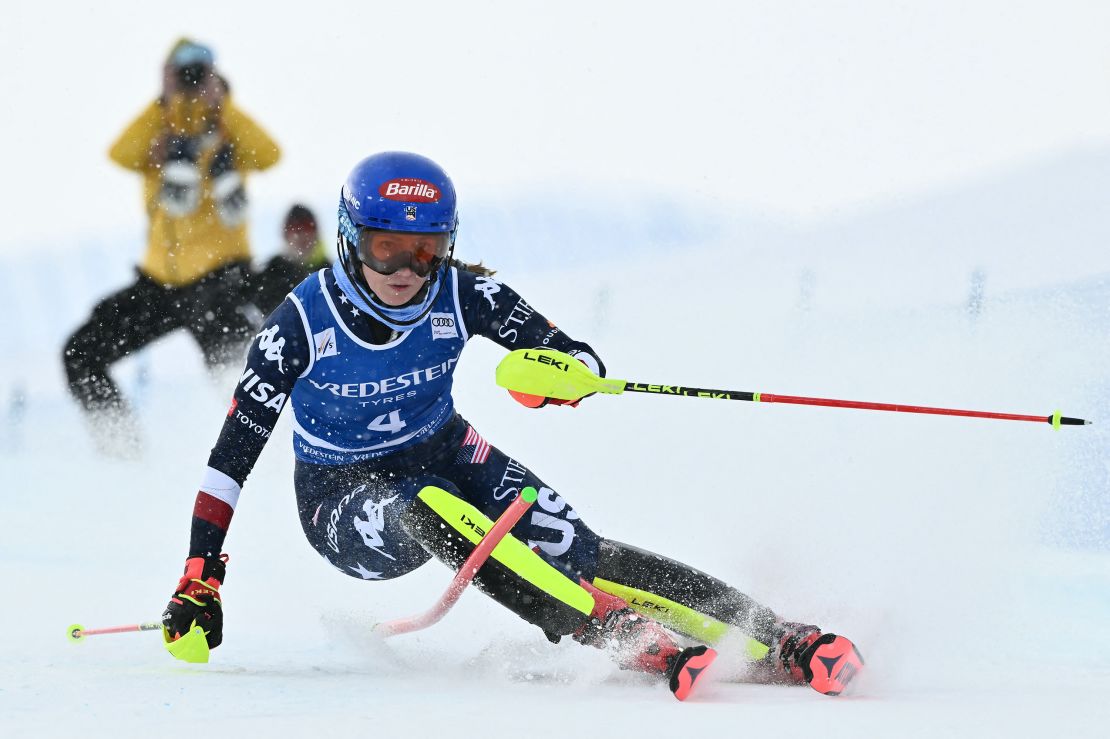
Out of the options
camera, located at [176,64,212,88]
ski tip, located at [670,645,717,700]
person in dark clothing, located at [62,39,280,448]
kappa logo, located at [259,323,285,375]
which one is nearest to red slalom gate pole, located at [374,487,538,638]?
ski tip, located at [670,645,717,700]

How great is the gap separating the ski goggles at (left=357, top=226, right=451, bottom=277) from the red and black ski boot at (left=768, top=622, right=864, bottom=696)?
144 centimetres

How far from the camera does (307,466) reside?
376 centimetres

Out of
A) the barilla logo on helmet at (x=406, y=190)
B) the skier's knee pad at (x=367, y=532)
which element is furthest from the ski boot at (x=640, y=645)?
the barilla logo on helmet at (x=406, y=190)

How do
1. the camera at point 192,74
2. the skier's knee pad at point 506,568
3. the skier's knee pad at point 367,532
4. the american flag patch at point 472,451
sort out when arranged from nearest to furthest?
1. the skier's knee pad at point 506,568
2. the skier's knee pad at point 367,532
3. the american flag patch at point 472,451
4. the camera at point 192,74

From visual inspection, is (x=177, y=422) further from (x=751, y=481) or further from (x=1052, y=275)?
(x=1052, y=275)

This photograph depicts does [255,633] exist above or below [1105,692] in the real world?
below

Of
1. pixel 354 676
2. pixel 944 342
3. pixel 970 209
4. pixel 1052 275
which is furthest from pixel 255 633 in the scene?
pixel 970 209

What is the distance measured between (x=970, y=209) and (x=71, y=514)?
6809 millimetres

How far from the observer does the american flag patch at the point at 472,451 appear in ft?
12.4

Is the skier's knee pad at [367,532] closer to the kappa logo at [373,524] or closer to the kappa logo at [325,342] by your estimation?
the kappa logo at [373,524]

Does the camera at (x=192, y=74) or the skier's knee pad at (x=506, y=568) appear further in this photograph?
the camera at (x=192, y=74)

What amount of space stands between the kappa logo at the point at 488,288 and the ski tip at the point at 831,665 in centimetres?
134

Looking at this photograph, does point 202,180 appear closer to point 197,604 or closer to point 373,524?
point 373,524

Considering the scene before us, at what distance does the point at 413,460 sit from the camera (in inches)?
145
